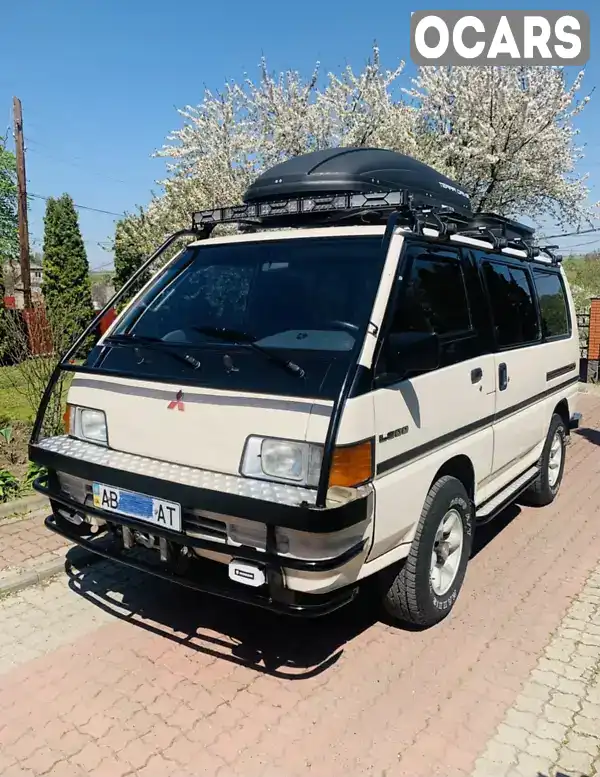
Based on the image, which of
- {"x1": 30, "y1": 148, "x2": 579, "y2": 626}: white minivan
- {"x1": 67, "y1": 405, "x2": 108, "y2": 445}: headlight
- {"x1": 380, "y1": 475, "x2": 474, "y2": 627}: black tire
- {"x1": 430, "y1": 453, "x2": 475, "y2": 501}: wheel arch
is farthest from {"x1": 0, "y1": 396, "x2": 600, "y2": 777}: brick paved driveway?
{"x1": 67, "y1": 405, "x2": 108, "y2": 445}: headlight

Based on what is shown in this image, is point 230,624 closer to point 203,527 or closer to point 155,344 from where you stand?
point 203,527

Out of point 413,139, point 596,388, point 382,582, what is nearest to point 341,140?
point 413,139

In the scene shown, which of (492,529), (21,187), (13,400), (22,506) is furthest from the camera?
(21,187)

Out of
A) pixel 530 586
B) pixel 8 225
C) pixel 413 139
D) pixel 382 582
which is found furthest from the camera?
pixel 8 225

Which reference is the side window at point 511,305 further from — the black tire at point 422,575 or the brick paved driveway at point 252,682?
the brick paved driveway at point 252,682

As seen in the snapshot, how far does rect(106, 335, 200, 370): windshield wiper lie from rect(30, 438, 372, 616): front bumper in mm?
541

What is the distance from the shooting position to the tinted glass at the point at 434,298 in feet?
10.8

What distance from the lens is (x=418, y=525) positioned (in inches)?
129

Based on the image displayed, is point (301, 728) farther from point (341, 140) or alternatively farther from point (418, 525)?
point (341, 140)

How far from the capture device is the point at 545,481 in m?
5.75

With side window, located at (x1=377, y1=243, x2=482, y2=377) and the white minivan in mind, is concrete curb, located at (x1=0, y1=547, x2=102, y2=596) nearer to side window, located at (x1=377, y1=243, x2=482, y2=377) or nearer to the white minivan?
the white minivan

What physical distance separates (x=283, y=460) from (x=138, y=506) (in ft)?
2.66

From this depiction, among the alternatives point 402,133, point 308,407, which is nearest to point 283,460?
point 308,407

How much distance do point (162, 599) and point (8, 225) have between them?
1146 inches
